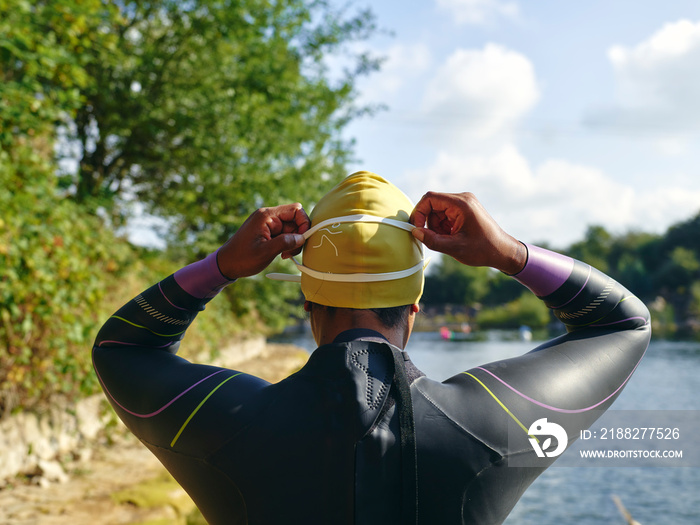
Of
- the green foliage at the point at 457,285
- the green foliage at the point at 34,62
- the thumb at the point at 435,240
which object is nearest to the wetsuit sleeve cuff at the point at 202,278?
the thumb at the point at 435,240

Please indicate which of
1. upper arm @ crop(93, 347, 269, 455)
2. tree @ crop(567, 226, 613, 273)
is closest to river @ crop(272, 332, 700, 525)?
upper arm @ crop(93, 347, 269, 455)

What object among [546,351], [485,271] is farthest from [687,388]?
[485,271]

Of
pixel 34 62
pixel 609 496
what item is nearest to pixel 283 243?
pixel 34 62

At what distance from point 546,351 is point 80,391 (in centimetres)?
594

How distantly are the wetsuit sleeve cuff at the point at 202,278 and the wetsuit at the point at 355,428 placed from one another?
222mm

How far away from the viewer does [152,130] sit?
9.21 meters

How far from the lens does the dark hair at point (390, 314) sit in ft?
5.08

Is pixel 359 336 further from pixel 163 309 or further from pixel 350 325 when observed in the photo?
pixel 163 309

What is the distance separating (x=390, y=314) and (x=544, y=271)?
0.48m

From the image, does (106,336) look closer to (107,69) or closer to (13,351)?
(13,351)

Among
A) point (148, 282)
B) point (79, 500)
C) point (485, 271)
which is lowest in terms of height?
point (79, 500)

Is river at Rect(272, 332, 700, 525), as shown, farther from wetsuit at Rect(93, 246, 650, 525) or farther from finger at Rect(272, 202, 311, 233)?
finger at Rect(272, 202, 311, 233)

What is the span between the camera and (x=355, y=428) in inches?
50.4

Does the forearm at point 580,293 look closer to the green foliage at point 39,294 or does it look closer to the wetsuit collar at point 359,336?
the wetsuit collar at point 359,336
